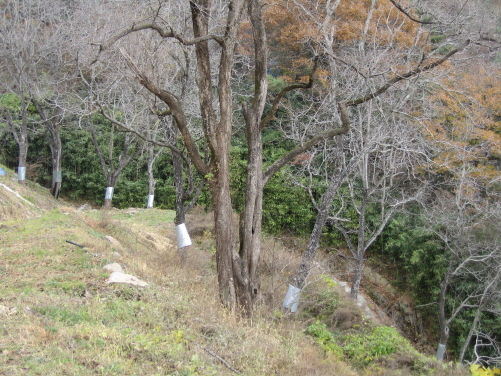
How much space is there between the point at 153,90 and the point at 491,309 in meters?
11.4

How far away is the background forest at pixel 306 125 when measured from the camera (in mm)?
6996

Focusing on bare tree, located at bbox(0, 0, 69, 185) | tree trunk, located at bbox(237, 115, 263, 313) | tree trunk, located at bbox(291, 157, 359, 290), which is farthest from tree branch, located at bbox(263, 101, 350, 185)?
bare tree, located at bbox(0, 0, 69, 185)

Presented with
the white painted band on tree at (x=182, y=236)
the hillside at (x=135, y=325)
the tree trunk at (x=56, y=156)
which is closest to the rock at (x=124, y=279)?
the hillside at (x=135, y=325)

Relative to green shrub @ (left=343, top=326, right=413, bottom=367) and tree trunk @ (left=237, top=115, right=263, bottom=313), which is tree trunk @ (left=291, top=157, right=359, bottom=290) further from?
tree trunk @ (left=237, top=115, right=263, bottom=313)

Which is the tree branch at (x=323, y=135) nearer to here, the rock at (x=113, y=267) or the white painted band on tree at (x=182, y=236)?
the white painted band on tree at (x=182, y=236)

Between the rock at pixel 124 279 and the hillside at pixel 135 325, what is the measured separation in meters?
0.12

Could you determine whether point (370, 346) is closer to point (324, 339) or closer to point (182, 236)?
point (324, 339)

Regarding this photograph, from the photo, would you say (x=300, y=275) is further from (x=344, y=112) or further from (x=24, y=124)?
(x=24, y=124)

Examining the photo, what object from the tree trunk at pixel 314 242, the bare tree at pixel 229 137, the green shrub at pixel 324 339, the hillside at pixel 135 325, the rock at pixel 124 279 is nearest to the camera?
the hillside at pixel 135 325

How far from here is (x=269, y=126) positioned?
21.0 meters

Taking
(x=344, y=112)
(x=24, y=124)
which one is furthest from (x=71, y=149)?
(x=344, y=112)

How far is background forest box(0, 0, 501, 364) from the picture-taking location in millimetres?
6996

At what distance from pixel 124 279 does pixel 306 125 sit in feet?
16.9

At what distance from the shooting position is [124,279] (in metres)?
6.19
